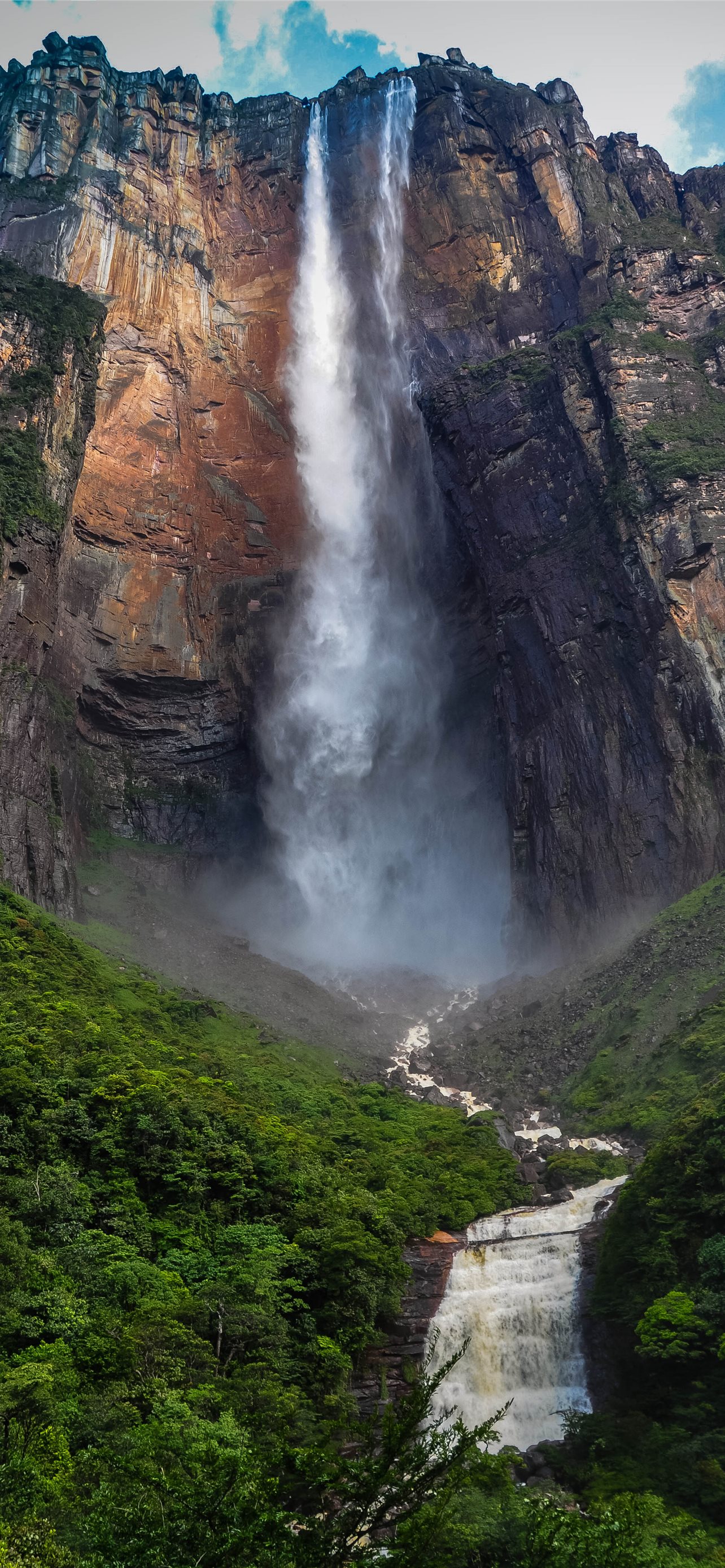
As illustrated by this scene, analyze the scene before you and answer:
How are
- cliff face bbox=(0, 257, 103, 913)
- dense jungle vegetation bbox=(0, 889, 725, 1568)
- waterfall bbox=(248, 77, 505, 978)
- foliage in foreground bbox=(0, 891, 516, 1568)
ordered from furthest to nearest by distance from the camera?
waterfall bbox=(248, 77, 505, 978)
cliff face bbox=(0, 257, 103, 913)
foliage in foreground bbox=(0, 891, 516, 1568)
dense jungle vegetation bbox=(0, 889, 725, 1568)

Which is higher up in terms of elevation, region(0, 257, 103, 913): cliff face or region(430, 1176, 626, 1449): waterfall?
region(0, 257, 103, 913): cliff face

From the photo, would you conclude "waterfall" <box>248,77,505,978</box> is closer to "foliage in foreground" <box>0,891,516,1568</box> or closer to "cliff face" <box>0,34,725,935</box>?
"cliff face" <box>0,34,725,935</box>

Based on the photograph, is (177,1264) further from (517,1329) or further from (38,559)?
(38,559)

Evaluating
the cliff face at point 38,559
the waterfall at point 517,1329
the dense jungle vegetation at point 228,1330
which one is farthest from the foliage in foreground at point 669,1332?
the cliff face at point 38,559

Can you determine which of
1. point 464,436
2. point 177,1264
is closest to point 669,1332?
point 177,1264

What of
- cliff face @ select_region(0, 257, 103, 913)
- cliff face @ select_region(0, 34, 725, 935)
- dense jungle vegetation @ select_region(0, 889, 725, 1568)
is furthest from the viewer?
cliff face @ select_region(0, 34, 725, 935)

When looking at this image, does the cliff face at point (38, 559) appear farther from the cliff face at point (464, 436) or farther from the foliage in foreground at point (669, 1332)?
the foliage in foreground at point (669, 1332)

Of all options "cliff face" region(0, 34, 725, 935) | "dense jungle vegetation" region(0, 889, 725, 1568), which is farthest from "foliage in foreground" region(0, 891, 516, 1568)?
"cliff face" region(0, 34, 725, 935)

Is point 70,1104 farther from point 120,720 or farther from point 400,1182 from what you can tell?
point 120,720
